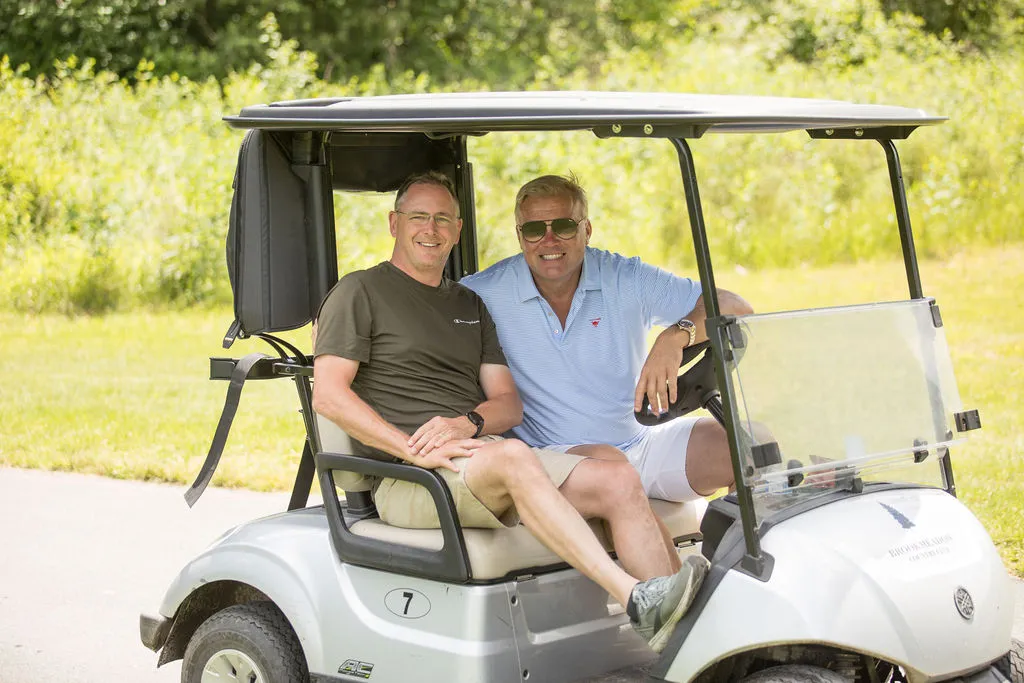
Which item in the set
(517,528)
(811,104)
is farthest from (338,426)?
(811,104)

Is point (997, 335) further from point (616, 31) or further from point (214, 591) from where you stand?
point (616, 31)

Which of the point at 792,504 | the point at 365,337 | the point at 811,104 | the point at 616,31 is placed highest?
the point at 616,31

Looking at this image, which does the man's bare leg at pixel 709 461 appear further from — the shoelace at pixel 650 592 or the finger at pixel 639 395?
the shoelace at pixel 650 592

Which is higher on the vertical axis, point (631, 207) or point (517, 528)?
Result: point (631, 207)

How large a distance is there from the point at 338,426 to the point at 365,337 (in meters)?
0.24

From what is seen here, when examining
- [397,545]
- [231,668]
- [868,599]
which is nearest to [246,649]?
[231,668]

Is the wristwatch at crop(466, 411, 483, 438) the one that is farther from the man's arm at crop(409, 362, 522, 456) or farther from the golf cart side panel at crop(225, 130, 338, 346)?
the golf cart side panel at crop(225, 130, 338, 346)

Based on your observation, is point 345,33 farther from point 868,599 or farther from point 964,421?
point 868,599

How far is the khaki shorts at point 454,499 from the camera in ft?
10.6

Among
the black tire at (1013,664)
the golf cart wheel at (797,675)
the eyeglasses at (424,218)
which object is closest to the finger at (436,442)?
the eyeglasses at (424,218)

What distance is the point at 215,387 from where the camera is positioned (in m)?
9.05

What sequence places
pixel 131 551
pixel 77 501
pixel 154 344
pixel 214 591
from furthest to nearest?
pixel 154 344
pixel 77 501
pixel 131 551
pixel 214 591

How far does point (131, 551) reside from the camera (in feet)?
19.1

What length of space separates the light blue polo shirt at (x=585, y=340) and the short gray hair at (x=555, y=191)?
0.15 m
